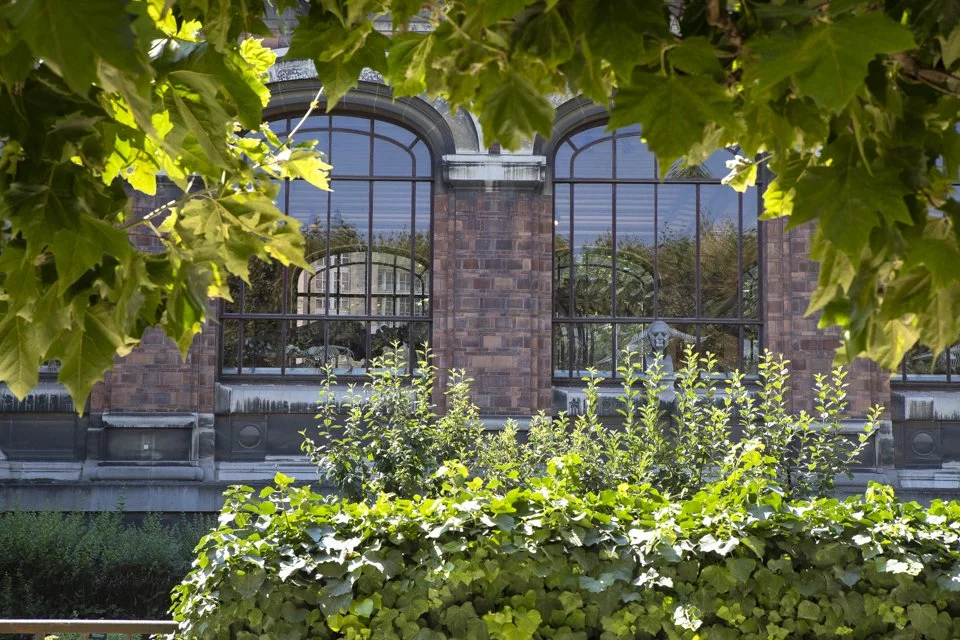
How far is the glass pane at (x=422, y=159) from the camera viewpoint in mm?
10969

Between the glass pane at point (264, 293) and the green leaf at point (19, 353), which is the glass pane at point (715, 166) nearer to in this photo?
the glass pane at point (264, 293)

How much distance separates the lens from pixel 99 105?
1.70 m

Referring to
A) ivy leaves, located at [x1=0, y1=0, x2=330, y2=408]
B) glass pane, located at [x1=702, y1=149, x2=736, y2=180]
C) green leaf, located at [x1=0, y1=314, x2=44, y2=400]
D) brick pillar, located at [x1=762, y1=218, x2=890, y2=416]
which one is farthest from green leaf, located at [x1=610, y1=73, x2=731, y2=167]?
glass pane, located at [x1=702, y1=149, x2=736, y2=180]

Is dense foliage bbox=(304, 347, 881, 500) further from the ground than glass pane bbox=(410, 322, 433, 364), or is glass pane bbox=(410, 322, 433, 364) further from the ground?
glass pane bbox=(410, 322, 433, 364)

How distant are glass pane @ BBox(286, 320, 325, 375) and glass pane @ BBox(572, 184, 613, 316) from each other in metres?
2.78

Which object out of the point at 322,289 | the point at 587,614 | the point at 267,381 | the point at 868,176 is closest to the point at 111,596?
the point at 267,381

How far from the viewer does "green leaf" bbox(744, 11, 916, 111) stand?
1.26 meters

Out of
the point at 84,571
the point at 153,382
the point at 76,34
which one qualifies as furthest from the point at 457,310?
the point at 76,34

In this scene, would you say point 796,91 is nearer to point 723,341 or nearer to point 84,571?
point 84,571

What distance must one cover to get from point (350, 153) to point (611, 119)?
31.3 ft

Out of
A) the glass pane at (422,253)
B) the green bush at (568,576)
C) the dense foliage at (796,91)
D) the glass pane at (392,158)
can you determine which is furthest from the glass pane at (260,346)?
the dense foliage at (796,91)

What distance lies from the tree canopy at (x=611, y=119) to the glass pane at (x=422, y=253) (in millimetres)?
8853

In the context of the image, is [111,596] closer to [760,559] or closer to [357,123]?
[357,123]

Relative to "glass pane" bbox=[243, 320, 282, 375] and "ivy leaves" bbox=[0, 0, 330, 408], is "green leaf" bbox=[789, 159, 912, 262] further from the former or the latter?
"glass pane" bbox=[243, 320, 282, 375]
